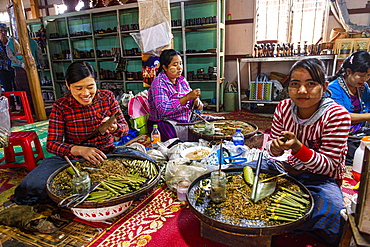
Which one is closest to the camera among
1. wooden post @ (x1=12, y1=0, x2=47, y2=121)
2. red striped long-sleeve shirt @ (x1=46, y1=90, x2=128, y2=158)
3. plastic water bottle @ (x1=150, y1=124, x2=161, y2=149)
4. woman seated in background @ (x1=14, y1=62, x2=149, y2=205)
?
woman seated in background @ (x1=14, y1=62, x2=149, y2=205)

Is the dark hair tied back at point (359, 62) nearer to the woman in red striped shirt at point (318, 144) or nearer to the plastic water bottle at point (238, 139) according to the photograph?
the woman in red striped shirt at point (318, 144)

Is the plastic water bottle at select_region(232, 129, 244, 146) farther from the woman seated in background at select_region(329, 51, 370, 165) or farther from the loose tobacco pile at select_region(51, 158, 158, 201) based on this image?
the woman seated in background at select_region(329, 51, 370, 165)

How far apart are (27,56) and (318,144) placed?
19.9ft

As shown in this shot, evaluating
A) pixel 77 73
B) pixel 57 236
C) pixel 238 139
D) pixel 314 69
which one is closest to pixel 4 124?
pixel 77 73

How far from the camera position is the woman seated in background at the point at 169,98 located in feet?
10.6

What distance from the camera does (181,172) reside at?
2.18 meters

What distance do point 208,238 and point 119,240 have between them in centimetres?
63

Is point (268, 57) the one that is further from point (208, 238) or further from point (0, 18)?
point (0, 18)

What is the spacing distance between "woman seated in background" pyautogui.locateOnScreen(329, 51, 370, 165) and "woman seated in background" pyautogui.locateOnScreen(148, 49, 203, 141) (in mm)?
1656

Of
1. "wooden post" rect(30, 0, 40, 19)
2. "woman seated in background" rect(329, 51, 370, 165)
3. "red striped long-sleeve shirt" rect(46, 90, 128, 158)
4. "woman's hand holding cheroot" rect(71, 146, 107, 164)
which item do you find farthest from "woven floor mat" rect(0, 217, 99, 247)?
"wooden post" rect(30, 0, 40, 19)

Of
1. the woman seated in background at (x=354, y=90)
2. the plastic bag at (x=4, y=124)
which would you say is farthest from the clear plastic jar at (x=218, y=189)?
the plastic bag at (x=4, y=124)

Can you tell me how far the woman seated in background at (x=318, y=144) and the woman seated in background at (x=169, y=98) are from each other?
161 cm

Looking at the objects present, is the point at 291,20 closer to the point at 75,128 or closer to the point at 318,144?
the point at 318,144

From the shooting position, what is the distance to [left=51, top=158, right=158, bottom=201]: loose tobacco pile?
5.35ft
